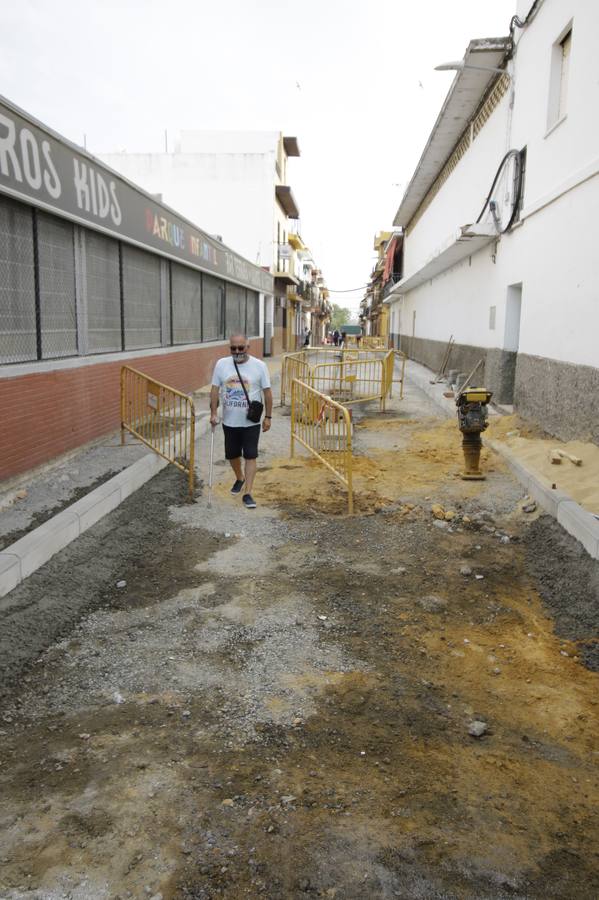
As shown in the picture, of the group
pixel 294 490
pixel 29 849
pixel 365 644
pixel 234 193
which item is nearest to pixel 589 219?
pixel 294 490

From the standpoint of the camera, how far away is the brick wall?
7242mm

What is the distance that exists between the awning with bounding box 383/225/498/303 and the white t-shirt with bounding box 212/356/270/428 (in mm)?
9156

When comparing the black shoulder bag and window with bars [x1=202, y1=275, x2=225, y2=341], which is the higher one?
window with bars [x1=202, y1=275, x2=225, y2=341]

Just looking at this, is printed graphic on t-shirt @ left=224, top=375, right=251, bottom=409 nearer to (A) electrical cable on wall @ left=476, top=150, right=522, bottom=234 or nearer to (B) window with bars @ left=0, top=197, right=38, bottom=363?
(B) window with bars @ left=0, top=197, right=38, bottom=363

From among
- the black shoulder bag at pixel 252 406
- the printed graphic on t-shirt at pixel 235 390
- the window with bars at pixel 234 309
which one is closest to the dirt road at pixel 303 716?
the black shoulder bag at pixel 252 406

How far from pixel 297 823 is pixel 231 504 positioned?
4.98 metres

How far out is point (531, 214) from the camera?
11836 millimetres

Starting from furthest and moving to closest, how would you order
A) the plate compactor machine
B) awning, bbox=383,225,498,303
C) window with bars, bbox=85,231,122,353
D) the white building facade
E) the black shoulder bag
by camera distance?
awning, bbox=383,225,498,303 < window with bars, bbox=85,231,122,353 < the white building facade < the plate compactor machine < the black shoulder bag

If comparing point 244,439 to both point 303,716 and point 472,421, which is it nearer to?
point 472,421

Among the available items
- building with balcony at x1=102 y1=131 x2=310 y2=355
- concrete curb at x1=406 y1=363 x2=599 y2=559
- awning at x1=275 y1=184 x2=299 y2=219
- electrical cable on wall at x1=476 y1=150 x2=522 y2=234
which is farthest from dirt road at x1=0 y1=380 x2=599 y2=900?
awning at x1=275 y1=184 x2=299 y2=219

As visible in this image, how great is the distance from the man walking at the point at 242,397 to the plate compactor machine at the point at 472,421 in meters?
2.42

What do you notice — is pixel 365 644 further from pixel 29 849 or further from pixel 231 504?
pixel 231 504

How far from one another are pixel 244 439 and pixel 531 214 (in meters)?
7.45

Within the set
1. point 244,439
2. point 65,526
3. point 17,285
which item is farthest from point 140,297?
point 65,526
